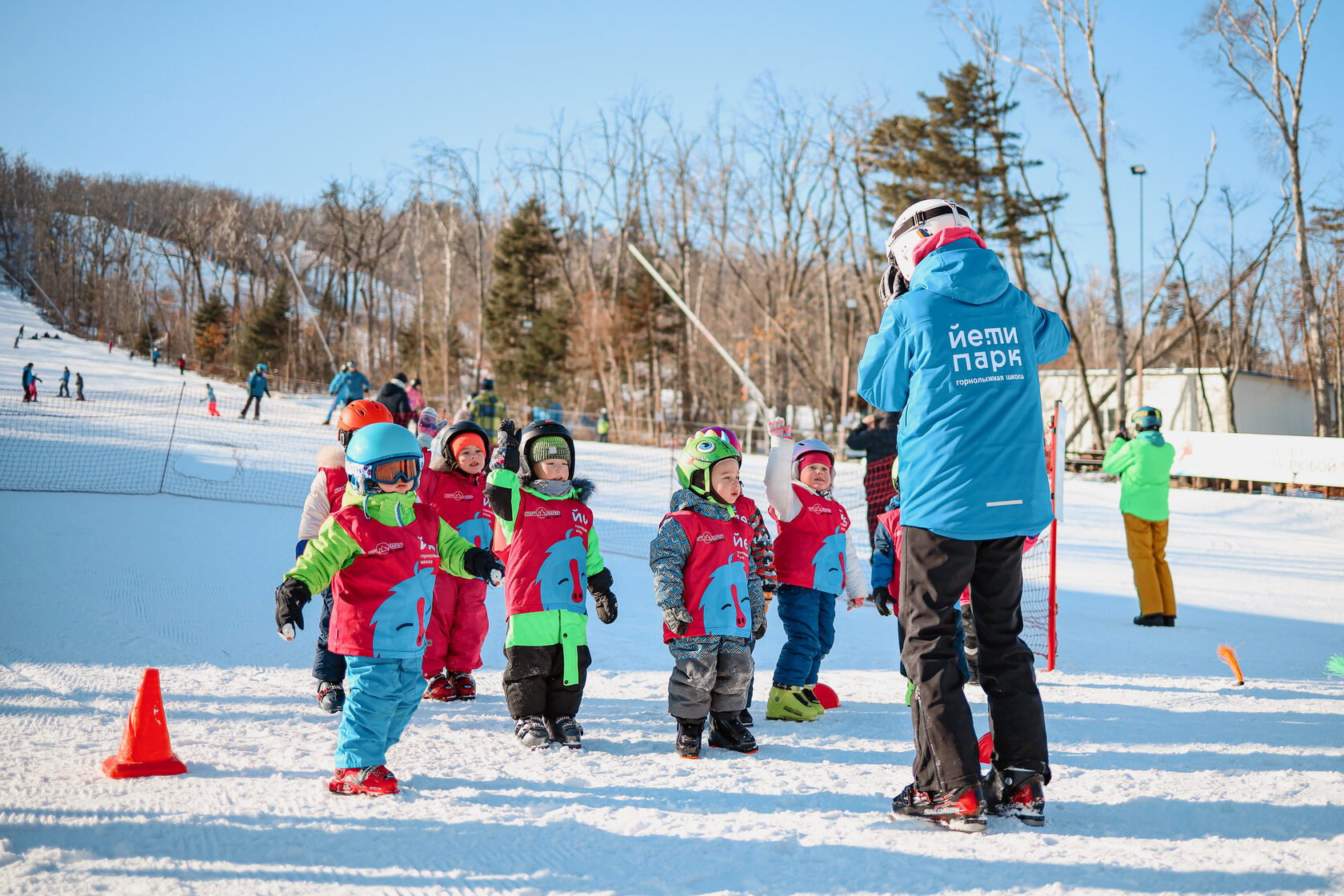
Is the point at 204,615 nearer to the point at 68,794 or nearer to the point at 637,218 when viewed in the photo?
the point at 68,794

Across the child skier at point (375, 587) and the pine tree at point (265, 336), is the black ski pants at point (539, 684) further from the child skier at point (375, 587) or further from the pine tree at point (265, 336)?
the pine tree at point (265, 336)

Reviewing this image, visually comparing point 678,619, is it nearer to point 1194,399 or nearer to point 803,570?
point 803,570

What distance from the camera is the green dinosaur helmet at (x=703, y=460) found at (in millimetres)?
4148

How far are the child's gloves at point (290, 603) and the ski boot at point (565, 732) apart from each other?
1384 millimetres

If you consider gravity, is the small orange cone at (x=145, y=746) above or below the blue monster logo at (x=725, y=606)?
below

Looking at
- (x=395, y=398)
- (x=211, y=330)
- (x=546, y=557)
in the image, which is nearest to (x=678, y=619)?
(x=546, y=557)

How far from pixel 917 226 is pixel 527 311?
4164cm

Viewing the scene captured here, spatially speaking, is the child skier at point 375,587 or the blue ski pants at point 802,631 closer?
the child skier at point 375,587

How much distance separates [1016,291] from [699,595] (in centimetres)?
193

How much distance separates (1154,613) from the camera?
7.63 m

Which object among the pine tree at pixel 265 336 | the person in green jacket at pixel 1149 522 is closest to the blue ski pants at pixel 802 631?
the person in green jacket at pixel 1149 522

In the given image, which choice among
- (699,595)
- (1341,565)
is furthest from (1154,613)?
(1341,565)

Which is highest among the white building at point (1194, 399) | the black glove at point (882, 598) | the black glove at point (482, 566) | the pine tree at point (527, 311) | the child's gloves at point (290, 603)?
the pine tree at point (527, 311)

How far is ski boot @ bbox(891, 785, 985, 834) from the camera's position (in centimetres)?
289
